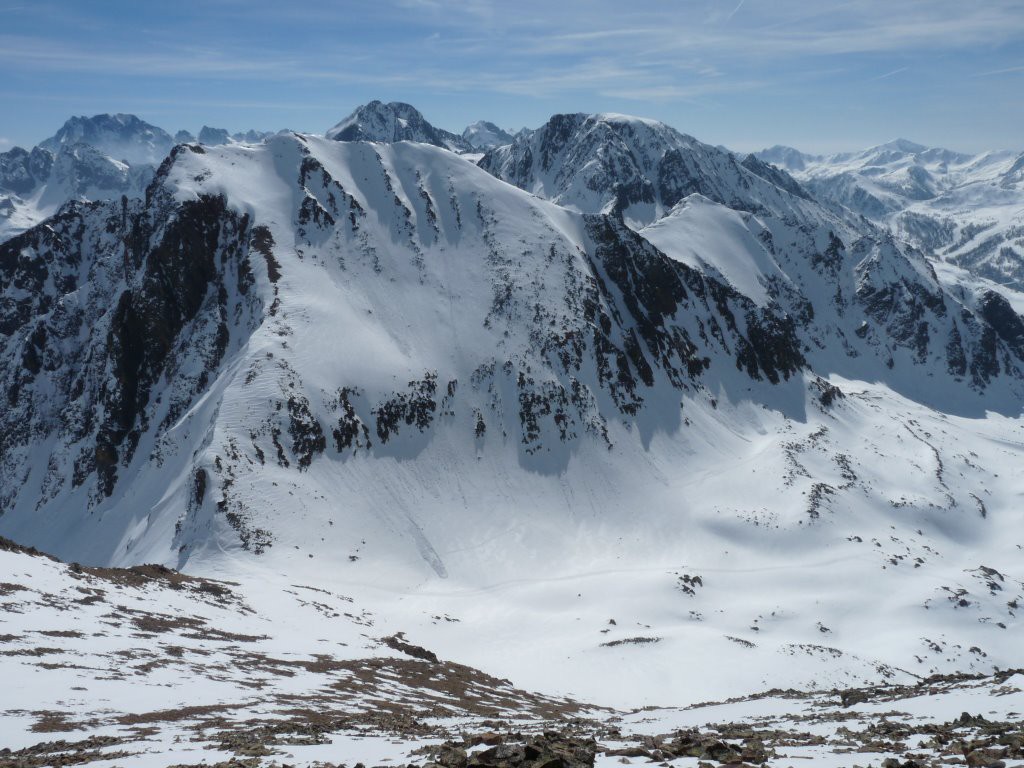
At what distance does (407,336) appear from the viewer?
310 feet

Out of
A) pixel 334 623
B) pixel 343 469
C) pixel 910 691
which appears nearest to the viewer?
pixel 910 691

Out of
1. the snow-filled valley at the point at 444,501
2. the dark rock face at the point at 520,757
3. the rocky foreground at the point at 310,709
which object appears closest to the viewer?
the dark rock face at the point at 520,757

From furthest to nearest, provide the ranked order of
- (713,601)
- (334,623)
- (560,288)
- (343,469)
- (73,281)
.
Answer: (73,281) → (560,288) → (343,469) → (713,601) → (334,623)

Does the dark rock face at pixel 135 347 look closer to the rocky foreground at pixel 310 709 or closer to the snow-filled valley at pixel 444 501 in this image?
the snow-filled valley at pixel 444 501

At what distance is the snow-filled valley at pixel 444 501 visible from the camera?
24562mm

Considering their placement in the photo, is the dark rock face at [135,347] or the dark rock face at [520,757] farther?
the dark rock face at [135,347]

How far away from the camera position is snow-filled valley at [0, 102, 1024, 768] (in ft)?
80.6

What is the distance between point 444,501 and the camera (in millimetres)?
82000

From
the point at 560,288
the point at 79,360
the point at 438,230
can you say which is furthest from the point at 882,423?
the point at 79,360

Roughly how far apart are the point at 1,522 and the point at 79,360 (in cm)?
3139

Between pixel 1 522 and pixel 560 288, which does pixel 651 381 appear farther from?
pixel 1 522

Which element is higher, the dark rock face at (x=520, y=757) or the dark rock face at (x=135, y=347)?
the dark rock face at (x=135, y=347)

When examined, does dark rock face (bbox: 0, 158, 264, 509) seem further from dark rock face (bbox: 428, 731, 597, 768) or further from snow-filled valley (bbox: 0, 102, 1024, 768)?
dark rock face (bbox: 428, 731, 597, 768)

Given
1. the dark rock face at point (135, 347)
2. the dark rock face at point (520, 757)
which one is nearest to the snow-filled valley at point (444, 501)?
the dark rock face at point (520, 757)
